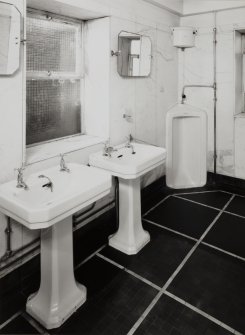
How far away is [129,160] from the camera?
232 cm

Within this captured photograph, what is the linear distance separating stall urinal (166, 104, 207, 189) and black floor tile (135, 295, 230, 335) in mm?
1942

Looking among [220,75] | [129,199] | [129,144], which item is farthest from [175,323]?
[220,75]

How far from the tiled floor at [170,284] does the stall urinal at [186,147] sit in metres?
0.80

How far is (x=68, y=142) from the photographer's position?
93.7 inches

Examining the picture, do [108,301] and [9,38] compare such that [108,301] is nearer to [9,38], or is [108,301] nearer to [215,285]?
[215,285]

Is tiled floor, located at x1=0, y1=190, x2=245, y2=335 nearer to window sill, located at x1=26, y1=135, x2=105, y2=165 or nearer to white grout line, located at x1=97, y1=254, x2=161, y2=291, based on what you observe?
white grout line, located at x1=97, y1=254, x2=161, y2=291

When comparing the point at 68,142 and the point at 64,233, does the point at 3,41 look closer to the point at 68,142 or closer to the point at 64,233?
the point at 68,142

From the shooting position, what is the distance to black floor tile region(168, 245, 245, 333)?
1675mm

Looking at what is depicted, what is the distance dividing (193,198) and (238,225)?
2.23 ft

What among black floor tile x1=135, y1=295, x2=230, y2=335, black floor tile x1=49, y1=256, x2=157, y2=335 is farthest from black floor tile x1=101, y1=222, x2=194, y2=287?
black floor tile x1=135, y1=295, x2=230, y2=335

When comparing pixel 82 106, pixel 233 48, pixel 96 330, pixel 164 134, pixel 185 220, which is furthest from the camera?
pixel 164 134

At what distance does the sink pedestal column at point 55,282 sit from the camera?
5.22 ft

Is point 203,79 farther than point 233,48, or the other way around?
point 203,79

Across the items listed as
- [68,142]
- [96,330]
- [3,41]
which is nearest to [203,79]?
[68,142]
